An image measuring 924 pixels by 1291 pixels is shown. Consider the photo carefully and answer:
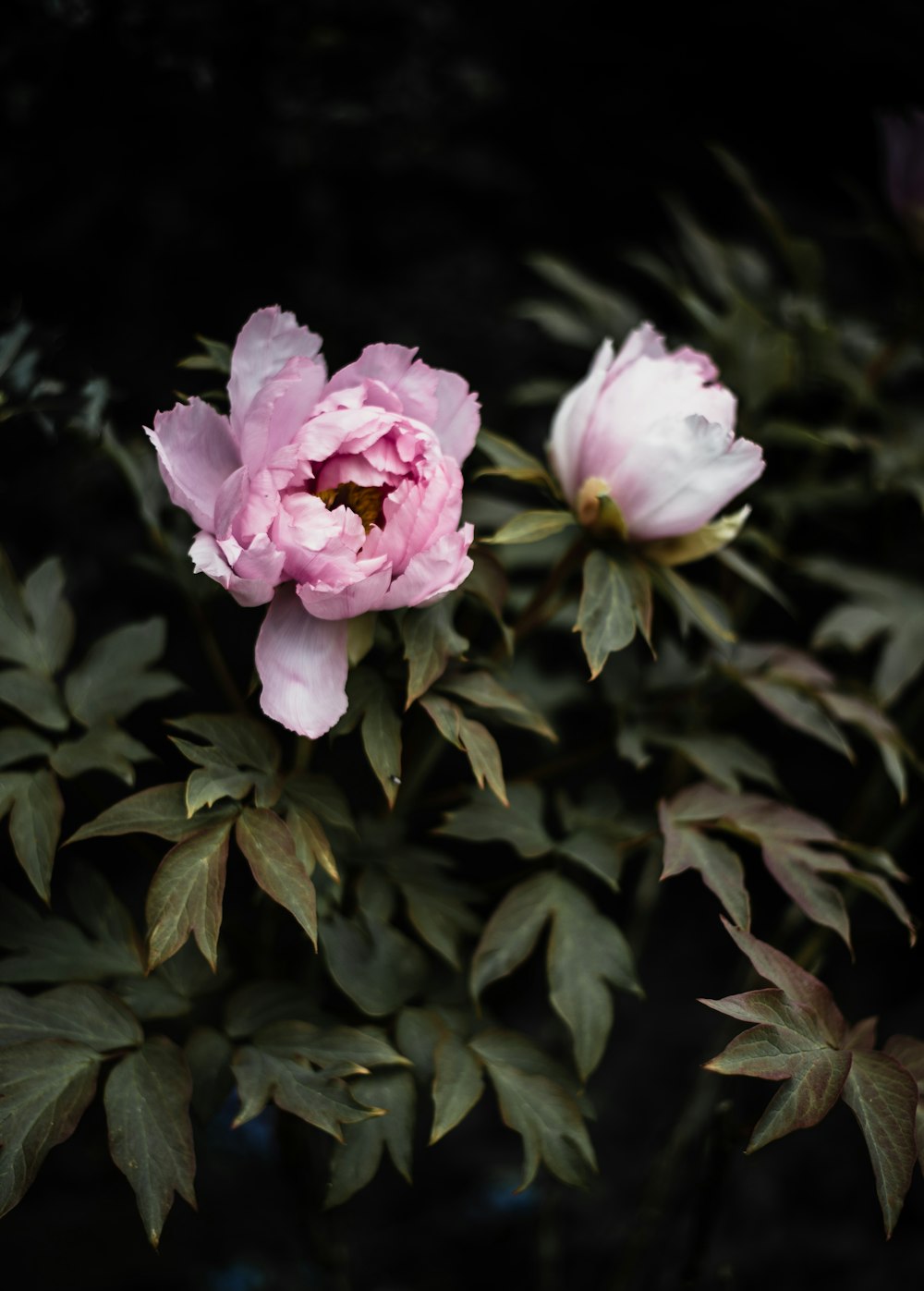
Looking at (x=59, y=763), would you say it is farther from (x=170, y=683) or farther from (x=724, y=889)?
(x=724, y=889)

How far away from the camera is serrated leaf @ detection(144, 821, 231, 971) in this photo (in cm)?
71

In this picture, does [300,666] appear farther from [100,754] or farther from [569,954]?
[569,954]

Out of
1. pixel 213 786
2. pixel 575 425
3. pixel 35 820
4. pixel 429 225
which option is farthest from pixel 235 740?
pixel 429 225

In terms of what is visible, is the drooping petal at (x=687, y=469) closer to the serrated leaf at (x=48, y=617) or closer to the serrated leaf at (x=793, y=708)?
the serrated leaf at (x=793, y=708)

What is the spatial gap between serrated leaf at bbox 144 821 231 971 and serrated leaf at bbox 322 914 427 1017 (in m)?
0.16

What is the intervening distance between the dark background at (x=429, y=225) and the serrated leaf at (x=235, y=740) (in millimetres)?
606

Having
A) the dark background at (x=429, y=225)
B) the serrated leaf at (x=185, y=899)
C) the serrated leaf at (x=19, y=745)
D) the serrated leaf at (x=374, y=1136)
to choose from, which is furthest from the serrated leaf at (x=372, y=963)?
the dark background at (x=429, y=225)

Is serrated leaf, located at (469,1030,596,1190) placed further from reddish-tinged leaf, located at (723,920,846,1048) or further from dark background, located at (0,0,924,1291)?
dark background, located at (0,0,924,1291)

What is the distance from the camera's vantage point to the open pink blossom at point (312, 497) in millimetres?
716

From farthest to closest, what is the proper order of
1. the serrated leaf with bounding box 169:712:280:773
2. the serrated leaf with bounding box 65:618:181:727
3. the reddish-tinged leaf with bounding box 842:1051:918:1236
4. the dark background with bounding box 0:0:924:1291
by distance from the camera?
the dark background with bounding box 0:0:924:1291 < the serrated leaf with bounding box 65:618:181:727 < the serrated leaf with bounding box 169:712:280:773 < the reddish-tinged leaf with bounding box 842:1051:918:1236

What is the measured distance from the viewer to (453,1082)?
2.66 feet

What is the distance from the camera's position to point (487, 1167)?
1.61m

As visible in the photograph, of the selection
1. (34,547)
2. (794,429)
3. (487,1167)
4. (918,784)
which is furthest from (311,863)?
(487,1167)

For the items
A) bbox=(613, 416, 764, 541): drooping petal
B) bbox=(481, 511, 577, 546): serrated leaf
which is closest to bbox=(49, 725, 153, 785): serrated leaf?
bbox=(481, 511, 577, 546): serrated leaf
